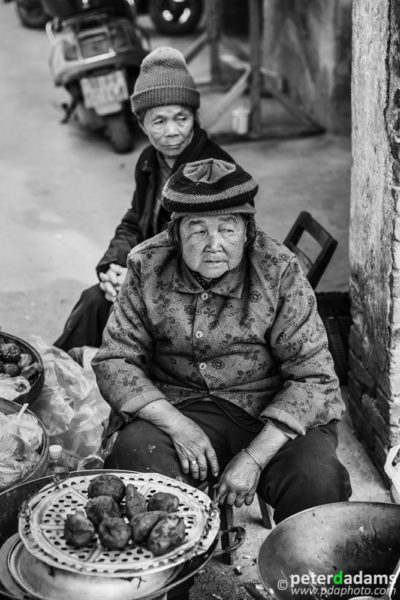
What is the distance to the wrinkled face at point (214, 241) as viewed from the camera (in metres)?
2.74

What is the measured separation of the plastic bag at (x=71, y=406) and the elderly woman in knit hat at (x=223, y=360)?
718mm

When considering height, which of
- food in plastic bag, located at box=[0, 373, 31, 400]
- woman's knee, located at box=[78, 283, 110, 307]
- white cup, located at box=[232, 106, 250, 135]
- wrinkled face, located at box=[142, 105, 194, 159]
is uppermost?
wrinkled face, located at box=[142, 105, 194, 159]

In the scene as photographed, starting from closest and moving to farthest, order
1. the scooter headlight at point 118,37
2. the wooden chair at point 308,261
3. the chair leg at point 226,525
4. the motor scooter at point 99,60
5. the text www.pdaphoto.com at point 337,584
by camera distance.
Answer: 1. the text www.pdaphoto.com at point 337,584
2. the chair leg at point 226,525
3. the wooden chair at point 308,261
4. the motor scooter at point 99,60
5. the scooter headlight at point 118,37

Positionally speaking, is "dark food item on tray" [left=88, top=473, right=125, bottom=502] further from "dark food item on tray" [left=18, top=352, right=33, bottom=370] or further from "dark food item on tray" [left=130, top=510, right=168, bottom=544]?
"dark food item on tray" [left=18, top=352, right=33, bottom=370]

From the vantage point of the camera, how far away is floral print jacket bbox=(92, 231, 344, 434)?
281 centimetres

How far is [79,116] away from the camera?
8.25 m

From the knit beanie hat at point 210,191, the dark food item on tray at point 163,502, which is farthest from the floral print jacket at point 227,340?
the dark food item on tray at point 163,502

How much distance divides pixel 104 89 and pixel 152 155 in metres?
3.80

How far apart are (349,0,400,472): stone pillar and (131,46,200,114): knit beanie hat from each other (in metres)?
0.71

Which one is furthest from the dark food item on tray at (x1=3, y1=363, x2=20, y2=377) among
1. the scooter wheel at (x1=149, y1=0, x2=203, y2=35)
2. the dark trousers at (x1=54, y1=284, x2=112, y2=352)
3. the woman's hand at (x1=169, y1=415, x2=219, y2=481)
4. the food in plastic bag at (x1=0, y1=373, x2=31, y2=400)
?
the scooter wheel at (x1=149, y1=0, x2=203, y2=35)

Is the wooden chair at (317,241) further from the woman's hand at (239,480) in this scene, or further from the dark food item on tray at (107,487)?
the dark food item on tray at (107,487)

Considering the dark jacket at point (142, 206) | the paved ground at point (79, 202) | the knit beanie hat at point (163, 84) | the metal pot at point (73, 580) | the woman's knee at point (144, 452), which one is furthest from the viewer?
the paved ground at point (79, 202)

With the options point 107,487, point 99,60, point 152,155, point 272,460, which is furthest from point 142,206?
point 99,60

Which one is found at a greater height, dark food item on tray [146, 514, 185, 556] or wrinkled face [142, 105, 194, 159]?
wrinkled face [142, 105, 194, 159]
